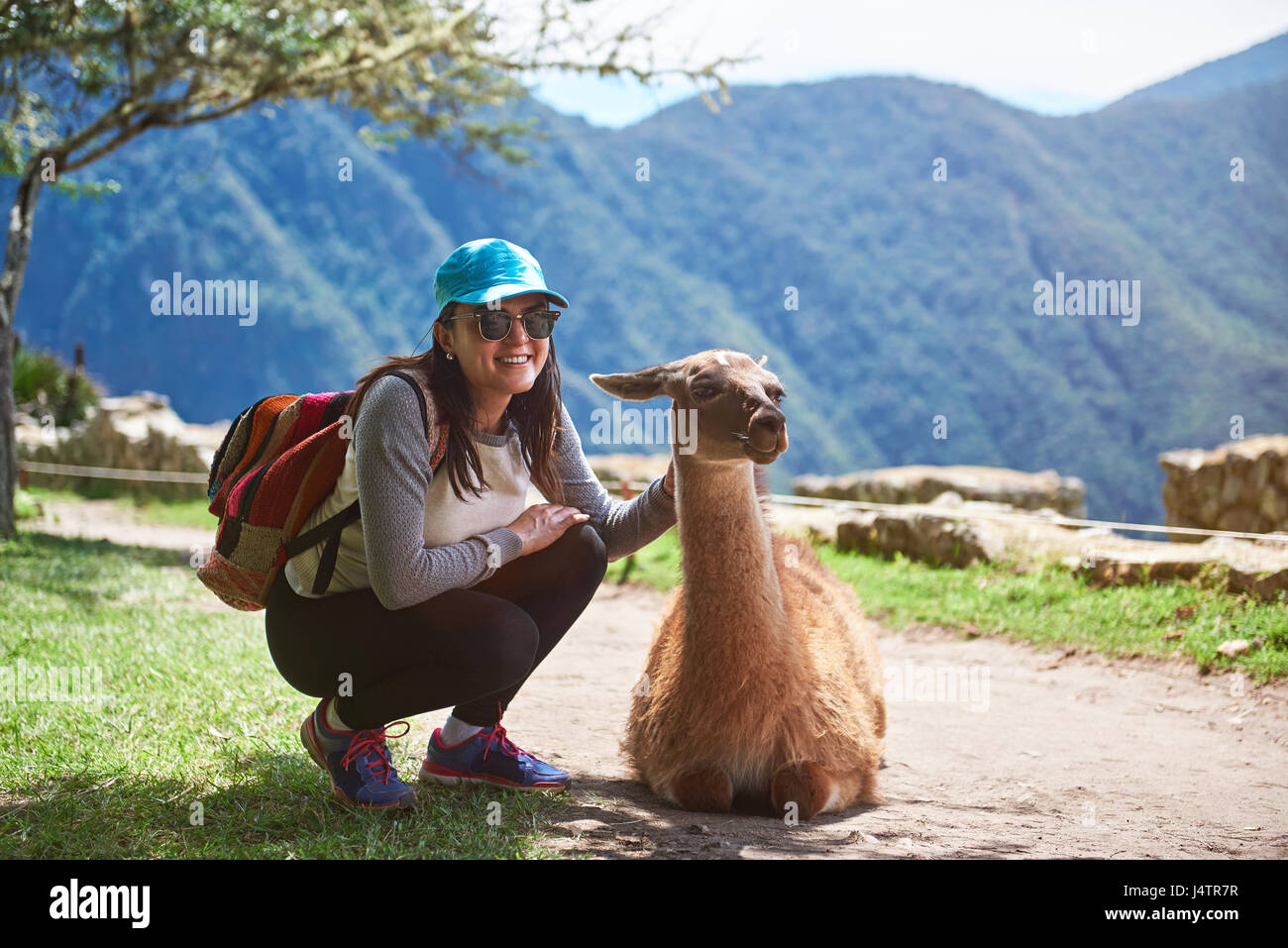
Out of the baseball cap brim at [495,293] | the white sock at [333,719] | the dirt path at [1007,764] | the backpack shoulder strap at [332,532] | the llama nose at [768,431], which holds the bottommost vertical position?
the dirt path at [1007,764]

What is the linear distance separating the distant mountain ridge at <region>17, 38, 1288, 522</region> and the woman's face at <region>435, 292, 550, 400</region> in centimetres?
4701

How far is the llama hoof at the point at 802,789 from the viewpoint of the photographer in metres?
3.09

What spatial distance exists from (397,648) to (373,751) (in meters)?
0.37

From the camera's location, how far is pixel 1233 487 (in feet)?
28.6

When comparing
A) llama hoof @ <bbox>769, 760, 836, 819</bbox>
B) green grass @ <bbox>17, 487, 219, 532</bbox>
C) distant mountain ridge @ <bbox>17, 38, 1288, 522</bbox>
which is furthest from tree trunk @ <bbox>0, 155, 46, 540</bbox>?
distant mountain ridge @ <bbox>17, 38, 1288, 522</bbox>

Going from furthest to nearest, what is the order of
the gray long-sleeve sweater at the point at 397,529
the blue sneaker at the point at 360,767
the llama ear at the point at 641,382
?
the llama ear at the point at 641,382 < the blue sneaker at the point at 360,767 < the gray long-sleeve sweater at the point at 397,529

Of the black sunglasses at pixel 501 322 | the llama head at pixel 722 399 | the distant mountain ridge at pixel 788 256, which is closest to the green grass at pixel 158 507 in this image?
the llama head at pixel 722 399

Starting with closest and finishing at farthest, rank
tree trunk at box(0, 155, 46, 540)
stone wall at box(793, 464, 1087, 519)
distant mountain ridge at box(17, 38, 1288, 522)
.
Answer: tree trunk at box(0, 155, 46, 540), stone wall at box(793, 464, 1087, 519), distant mountain ridge at box(17, 38, 1288, 522)

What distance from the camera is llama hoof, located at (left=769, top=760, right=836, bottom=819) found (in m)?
3.09

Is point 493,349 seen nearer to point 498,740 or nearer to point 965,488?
point 498,740

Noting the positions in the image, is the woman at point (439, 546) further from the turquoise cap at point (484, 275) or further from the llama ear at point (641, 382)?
the llama ear at point (641, 382)

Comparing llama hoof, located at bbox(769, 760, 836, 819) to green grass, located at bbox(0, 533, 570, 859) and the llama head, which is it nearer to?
green grass, located at bbox(0, 533, 570, 859)

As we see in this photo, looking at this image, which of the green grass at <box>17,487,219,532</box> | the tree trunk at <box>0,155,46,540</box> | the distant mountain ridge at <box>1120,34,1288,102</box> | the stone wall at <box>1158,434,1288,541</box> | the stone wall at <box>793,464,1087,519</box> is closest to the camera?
the stone wall at <box>1158,434,1288,541</box>
